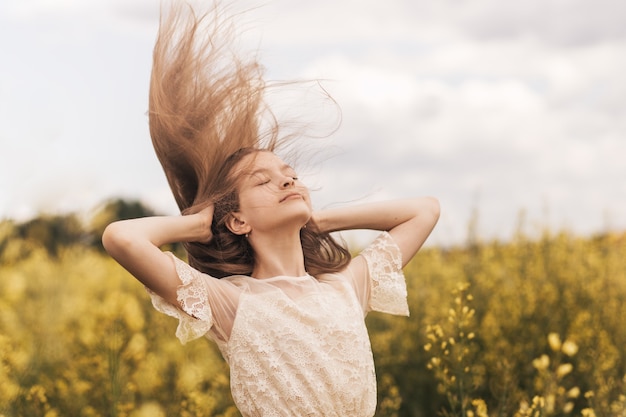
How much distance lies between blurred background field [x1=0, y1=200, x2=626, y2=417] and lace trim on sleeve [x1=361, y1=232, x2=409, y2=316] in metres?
0.18

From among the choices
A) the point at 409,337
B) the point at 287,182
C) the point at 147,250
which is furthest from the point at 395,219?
the point at 409,337

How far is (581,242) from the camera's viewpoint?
227 inches

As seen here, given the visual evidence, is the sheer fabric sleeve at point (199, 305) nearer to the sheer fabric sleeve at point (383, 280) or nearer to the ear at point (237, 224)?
the ear at point (237, 224)

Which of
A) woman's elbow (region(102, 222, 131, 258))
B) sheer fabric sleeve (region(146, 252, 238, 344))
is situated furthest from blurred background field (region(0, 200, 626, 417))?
woman's elbow (region(102, 222, 131, 258))

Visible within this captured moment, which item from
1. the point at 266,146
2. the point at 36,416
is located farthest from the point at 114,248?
the point at 36,416

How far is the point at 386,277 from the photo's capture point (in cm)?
270

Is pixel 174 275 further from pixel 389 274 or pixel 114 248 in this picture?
pixel 389 274

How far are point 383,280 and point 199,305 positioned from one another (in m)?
0.62

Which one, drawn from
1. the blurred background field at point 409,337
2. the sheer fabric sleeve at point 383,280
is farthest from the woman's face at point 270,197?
the blurred background field at point 409,337

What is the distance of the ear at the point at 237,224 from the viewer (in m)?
2.55

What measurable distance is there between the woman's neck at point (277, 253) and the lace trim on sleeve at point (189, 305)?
228 mm

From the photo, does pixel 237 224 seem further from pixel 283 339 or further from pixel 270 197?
pixel 283 339

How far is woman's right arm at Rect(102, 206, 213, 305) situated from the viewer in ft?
7.48

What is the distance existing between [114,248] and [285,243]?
498 millimetres
